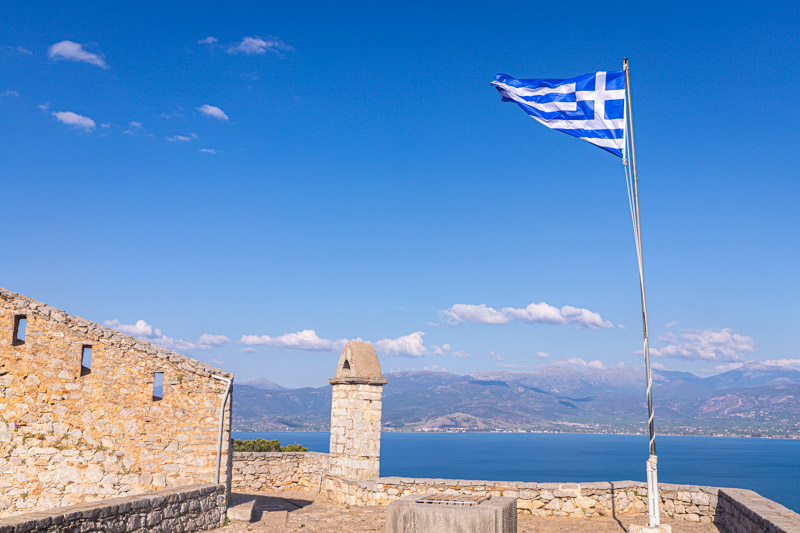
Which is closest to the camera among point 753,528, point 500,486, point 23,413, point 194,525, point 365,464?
point 753,528

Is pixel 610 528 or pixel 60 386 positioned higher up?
pixel 60 386

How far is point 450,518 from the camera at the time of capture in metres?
6.24

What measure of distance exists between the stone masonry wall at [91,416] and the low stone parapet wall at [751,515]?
8.98 m

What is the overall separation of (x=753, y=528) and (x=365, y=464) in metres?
8.21

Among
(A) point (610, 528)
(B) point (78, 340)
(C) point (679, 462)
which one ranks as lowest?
(C) point (679, 462)

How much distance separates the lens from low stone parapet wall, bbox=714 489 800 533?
799 cm

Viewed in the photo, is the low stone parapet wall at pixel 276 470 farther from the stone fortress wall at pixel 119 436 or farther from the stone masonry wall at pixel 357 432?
the stone fortress wall at pixel 119 436

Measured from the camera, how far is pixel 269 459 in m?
16.9

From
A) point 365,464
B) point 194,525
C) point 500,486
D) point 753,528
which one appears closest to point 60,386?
point 194,525

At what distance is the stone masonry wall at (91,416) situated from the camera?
1056cm

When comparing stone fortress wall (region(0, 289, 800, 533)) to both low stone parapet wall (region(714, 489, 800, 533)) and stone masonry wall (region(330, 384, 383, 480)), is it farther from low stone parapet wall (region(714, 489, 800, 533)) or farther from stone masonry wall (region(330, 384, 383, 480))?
stone masonry wall (region(330, 384, 383, 480))

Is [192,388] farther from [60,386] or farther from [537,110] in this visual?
[537,110]

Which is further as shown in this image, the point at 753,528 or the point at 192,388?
the point at 192,388

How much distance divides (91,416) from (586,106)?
10.4 metres
